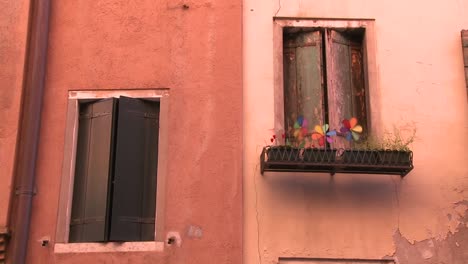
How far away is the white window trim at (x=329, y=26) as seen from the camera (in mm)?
8070

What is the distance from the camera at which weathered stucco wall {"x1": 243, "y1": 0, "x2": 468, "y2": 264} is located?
7.56 metres

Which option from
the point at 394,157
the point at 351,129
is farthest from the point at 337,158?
the point at 394,157

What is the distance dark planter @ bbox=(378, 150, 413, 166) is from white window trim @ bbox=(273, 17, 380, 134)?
2.04 feet

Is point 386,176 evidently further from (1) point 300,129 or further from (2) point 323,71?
(2) point 323,71

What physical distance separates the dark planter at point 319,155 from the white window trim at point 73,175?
164 cm

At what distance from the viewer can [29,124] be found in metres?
7.90

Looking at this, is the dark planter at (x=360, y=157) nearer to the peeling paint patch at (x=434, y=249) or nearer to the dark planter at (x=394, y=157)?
the dark planter at (x=394, y=157)

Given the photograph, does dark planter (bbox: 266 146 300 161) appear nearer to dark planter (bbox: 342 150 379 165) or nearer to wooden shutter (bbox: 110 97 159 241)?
dark planter (bbox: 342 150 379 165)

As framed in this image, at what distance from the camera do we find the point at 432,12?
27.9ft

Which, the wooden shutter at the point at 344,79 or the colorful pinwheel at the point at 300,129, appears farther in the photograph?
the wooden shutter at the point at 344,79

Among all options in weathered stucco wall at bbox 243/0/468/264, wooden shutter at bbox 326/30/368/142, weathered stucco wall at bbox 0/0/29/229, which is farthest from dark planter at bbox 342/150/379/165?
weathered stucco wall at bbox 0/0/29/229

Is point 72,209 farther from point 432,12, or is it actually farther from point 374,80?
point 432,12

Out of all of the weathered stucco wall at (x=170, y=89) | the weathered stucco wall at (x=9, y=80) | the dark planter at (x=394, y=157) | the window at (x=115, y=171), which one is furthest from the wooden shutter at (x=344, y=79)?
the weathered stucco wall at (x=9, y=80)

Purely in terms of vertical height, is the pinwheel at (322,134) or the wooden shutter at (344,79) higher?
the wooden shutter at (344,79)
